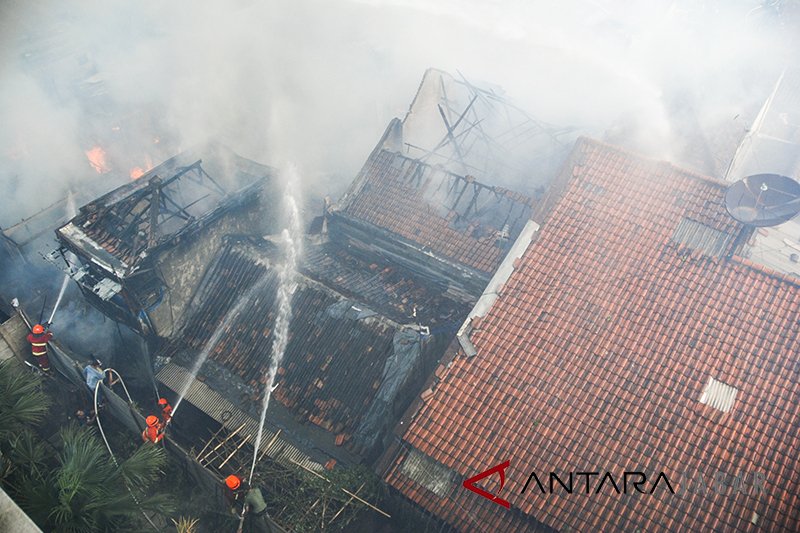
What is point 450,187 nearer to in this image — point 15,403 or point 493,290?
point 493,290

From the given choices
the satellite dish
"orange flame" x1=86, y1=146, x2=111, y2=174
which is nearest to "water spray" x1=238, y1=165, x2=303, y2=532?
the satellite dish

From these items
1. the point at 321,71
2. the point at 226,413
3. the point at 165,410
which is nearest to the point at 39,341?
the point at 165,410

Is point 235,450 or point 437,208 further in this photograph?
point 437,208

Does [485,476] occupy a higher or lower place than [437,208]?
lower

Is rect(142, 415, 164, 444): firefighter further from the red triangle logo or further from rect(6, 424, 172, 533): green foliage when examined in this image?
the red triangle logo

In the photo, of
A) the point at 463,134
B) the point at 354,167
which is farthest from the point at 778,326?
the point at 354,167

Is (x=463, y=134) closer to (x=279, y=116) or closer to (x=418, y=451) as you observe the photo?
(x=418, y=451)

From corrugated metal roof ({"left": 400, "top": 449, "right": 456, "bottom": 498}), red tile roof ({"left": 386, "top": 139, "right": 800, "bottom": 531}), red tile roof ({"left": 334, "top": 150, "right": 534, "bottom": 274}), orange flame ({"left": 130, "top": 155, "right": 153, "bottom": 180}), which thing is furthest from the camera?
orange flame ({"left": 130, "top": 155, "right": 153, "bottom": 180})
